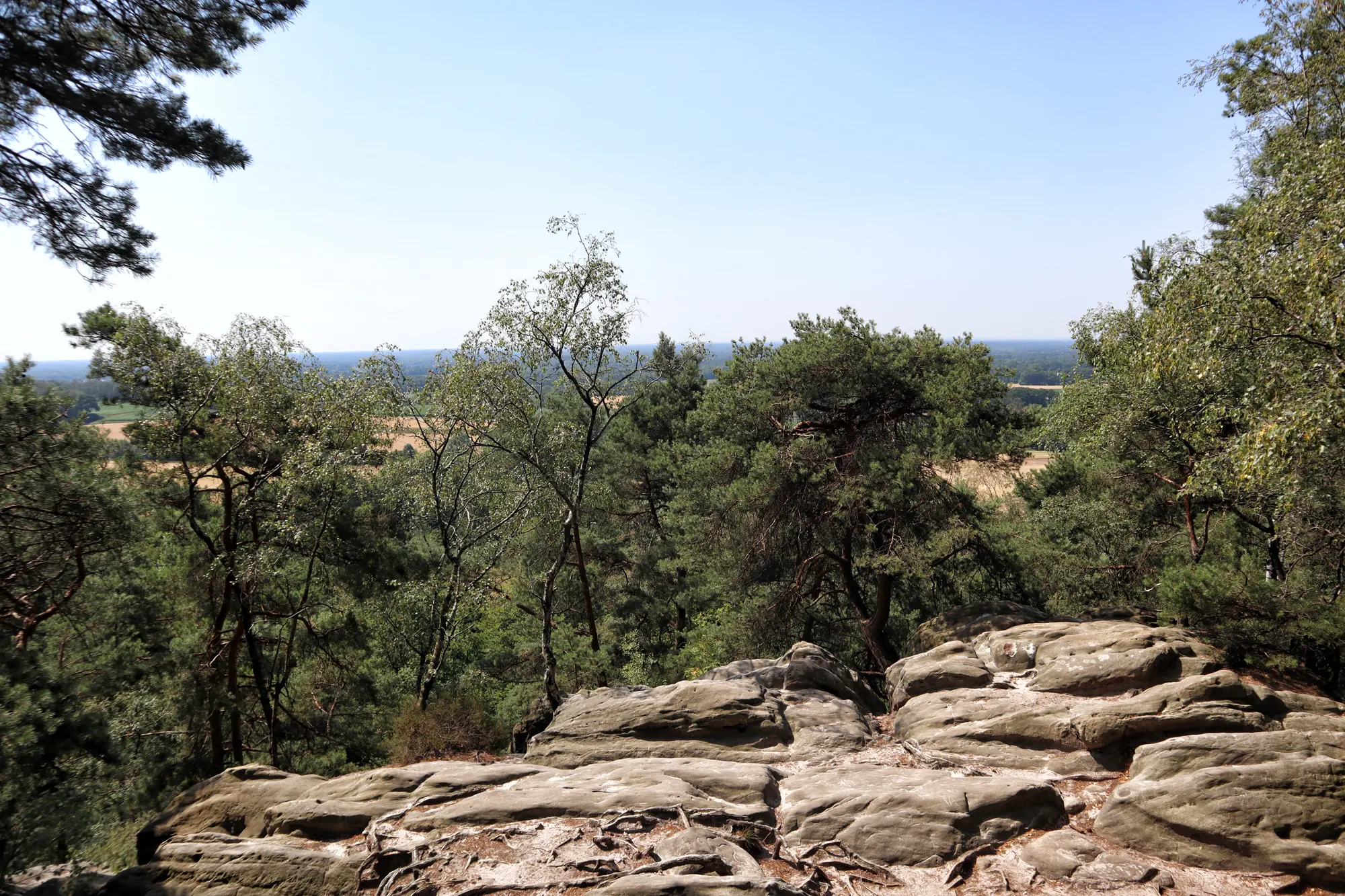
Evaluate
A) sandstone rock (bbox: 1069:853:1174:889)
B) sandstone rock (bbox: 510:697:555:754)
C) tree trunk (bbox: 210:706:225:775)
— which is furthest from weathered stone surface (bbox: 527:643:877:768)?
tree trunk (bbox: 210:706:225:775)

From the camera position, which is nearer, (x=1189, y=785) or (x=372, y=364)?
(x=1189, y=785)

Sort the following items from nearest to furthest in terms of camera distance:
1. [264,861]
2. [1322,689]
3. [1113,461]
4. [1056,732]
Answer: [264,861]
[1056,732]
[1322,689]
[1113,461]

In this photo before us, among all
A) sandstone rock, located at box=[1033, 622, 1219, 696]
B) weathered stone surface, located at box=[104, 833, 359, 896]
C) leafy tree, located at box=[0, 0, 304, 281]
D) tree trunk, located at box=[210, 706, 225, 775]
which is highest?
leafy tree, located at box=[0, 0, 304, 281]

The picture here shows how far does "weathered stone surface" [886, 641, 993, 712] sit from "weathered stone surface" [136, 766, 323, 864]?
9.51 meters

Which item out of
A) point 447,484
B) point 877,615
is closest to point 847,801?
point 877,615

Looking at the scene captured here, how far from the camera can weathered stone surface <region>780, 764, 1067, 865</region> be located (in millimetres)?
7414

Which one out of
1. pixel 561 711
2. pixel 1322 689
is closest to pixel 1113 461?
pixel 1322 689

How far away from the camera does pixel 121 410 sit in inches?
584

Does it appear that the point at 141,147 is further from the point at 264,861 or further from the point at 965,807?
the point at 965,807

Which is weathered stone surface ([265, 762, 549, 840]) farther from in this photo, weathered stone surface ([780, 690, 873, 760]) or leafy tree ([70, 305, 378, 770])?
leafy tree ([70, 305, 378, 770])

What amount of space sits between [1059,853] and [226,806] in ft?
34.3

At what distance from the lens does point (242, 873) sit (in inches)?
280

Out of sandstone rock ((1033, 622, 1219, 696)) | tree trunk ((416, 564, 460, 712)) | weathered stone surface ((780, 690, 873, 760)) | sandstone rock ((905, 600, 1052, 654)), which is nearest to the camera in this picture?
sandstone rock ((1033, 622, 1219, 696))

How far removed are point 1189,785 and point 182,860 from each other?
36.3 feet
